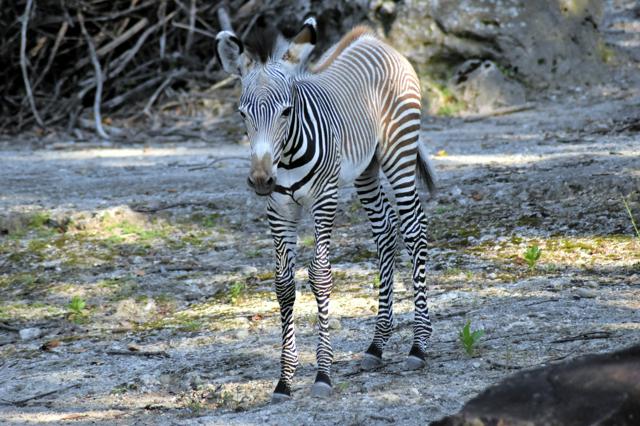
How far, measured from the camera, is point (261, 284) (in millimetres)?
7961

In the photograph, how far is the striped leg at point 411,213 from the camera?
619cm

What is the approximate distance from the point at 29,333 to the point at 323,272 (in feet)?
9.50

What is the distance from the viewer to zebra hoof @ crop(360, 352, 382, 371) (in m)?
5.89

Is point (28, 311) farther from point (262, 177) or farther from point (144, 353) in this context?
point (262, 177)

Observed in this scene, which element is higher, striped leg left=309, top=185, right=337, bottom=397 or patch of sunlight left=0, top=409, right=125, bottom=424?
striped leg left=309, top=185, right=337, bottom=397

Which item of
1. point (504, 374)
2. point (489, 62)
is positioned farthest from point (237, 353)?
point (489, 62)

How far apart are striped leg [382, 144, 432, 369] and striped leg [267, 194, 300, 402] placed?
0.97 metres

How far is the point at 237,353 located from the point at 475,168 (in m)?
5.14

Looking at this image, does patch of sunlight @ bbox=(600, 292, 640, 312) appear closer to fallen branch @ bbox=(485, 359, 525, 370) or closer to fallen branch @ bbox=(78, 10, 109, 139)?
fallen branch @ bbox=(485, 359, 525, 370)

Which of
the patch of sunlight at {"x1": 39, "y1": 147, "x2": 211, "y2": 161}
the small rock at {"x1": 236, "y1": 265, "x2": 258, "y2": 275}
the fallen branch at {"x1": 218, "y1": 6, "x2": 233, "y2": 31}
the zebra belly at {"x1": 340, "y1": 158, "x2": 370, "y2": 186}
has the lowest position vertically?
the patch of sunlight at {"x1": 39, "y1": 147, "x2": 211, "y2": 161}

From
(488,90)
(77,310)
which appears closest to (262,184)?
(77,310)

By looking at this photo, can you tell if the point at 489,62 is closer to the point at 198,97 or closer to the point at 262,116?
the point at 198,97

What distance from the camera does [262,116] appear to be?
16.1 feet

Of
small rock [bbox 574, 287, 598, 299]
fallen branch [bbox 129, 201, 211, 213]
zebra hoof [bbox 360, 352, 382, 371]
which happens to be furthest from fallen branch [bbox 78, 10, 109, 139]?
zebra hoof [bbox 360, 352, 382, 371]
